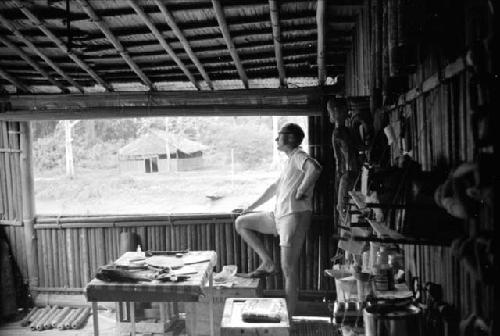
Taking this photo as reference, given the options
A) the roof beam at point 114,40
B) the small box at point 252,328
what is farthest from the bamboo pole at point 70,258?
the small box at point 252,328

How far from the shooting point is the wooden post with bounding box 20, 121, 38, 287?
29.0 ft

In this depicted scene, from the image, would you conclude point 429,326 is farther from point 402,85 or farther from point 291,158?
point 291,158

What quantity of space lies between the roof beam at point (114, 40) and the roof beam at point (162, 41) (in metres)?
0.54

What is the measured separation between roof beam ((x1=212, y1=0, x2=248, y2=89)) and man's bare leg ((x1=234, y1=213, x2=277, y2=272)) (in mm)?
2047

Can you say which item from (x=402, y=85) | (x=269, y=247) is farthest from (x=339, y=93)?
(x=402, y=85)

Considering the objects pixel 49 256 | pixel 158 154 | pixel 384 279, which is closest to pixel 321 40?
pixel 384 279

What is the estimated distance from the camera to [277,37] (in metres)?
6.64

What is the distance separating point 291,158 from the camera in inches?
298

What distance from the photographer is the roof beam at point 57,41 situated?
6379mm

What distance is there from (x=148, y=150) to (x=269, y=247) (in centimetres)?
642

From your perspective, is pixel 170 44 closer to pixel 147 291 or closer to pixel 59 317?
pixel 147 291

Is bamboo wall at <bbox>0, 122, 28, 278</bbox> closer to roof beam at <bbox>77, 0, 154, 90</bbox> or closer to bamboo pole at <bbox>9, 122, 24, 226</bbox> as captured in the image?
bamboo pole at <bbox>9, 122, 24, 226</bbox>

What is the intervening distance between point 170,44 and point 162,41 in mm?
A: 350

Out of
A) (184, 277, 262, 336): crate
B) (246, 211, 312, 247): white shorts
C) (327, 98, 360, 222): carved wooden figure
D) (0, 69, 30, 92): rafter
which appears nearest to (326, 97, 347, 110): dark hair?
(327, 98, 360, 222): carved wooden figure
